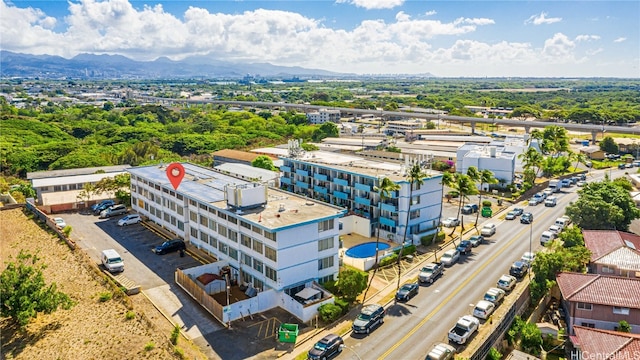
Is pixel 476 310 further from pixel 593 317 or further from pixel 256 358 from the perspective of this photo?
pixel 256 358

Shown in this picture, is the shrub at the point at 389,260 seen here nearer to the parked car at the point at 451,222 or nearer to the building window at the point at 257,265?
the building window at the point at 257,265

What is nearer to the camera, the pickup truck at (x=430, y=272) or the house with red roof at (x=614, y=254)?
the house with red roof at (x=614, y=254)

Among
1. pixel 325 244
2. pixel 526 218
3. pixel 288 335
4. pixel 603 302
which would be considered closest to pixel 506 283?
pixel 603 302

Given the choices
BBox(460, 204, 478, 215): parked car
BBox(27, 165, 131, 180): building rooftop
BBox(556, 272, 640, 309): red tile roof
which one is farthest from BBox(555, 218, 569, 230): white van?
BBox(27, 165, 131, 180): building rooftop

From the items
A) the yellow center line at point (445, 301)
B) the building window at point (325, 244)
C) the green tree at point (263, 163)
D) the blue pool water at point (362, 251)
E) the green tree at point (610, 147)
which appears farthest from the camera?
the green tree at point (610, 147)

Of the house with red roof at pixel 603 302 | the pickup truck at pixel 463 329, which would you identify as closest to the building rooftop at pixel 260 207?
the pickup truck at pixel 463 329

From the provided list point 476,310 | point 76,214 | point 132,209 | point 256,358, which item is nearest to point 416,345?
point 476,310

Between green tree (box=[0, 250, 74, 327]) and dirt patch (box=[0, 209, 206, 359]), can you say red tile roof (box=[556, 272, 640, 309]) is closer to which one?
dirt patch (box=[0, 209, 206, 359])

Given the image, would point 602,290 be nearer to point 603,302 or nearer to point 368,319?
point 603,302

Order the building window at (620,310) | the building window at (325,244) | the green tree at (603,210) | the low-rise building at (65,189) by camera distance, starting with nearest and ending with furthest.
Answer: the building window at (620,310), the building window at (325,244), the green tree at (603,210), the low-rise building at (65,189)
